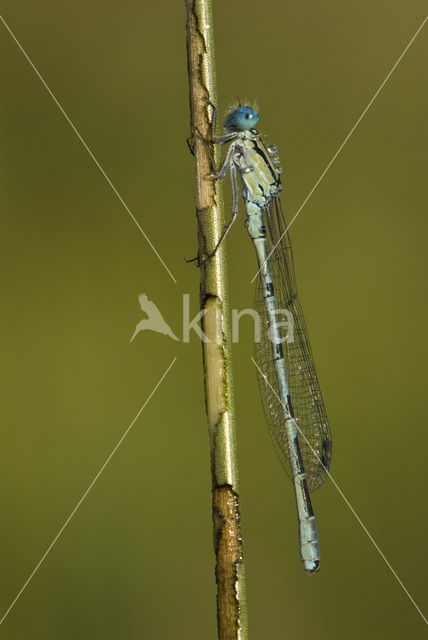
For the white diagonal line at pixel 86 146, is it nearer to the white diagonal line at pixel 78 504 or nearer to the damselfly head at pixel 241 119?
the white diagonal line at pixel 78 504

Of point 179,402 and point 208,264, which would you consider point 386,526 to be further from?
point 208,264

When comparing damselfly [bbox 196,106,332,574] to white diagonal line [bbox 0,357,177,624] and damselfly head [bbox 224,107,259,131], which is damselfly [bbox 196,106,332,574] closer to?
damselfly head [bbox 224,107,259,131]

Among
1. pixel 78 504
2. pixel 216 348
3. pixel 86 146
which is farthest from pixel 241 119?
pixel 78 504

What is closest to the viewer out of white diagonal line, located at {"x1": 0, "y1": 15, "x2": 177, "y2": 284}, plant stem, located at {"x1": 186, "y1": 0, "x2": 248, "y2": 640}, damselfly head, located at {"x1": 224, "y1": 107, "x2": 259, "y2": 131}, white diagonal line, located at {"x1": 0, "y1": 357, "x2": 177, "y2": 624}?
plant stem, located at {"x1": 186, "y1": 0, "x2": 248, "y2": 640}

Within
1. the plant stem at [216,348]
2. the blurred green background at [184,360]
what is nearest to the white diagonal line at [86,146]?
the blurred green background at [184,360]

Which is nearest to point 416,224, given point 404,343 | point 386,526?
point 404,343

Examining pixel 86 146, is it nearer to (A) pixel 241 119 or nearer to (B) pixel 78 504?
(A) pixel 241 119

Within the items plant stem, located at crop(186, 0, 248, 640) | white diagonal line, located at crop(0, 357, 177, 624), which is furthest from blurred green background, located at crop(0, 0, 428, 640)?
plant stem, located at crop(186, 0, 248, 640)
